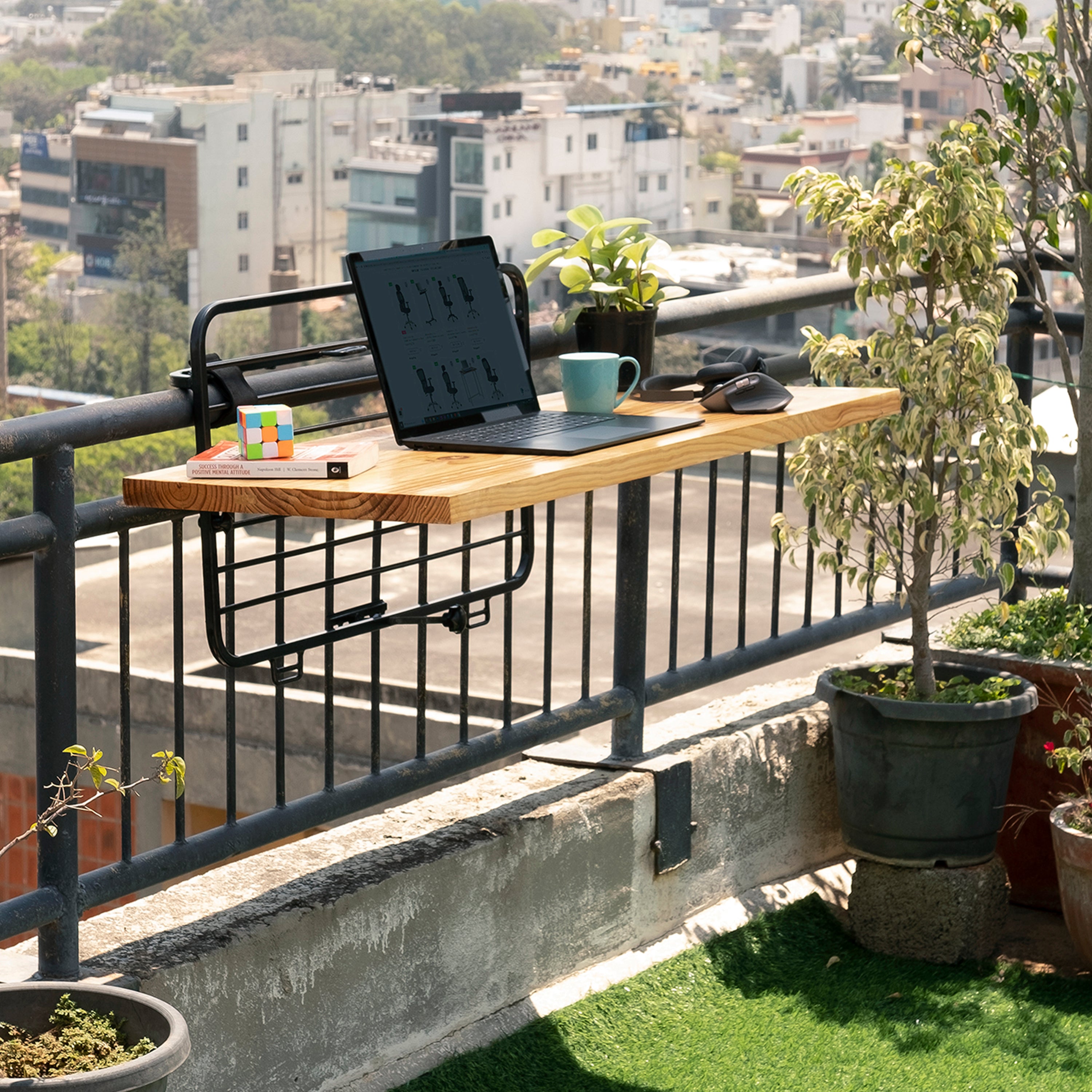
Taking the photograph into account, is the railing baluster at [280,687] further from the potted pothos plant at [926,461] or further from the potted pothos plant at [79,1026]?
the potted pothos plant at [926,461]

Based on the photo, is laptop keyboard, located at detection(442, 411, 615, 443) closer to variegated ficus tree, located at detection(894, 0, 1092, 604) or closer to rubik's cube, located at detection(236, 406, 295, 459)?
rubik's cube, located at detection(236, 406, 295, 459)

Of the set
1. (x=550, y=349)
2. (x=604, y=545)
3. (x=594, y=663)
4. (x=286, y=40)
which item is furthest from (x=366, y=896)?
(x=286, y=40)

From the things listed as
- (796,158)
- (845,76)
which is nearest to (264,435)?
(796,158)

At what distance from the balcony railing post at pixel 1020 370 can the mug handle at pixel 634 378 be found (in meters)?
1.55

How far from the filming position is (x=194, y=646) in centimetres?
1709

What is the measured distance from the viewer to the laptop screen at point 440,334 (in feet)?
8.29

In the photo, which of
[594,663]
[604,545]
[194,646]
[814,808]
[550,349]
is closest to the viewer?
[550,349]

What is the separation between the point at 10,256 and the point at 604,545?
2658 inches

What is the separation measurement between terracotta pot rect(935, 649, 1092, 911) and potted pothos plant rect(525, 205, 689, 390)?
1229 millimetres

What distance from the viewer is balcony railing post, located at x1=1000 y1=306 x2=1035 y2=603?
4.25 m

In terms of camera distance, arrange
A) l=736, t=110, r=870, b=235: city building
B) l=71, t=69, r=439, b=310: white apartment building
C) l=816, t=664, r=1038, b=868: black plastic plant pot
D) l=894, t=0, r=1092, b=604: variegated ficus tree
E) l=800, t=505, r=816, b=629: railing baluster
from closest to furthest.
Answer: l=816, t=664, r=1038, b=868: black plastic plant pot < l=800, t=505, r=816, b=629: railing baluster < l=894, t=0, r=1092, b=604: variegated ficus tree < l=71, t=69, r=439, b=310: white apartment building < l=736, t=110, r=870, b=235: city building

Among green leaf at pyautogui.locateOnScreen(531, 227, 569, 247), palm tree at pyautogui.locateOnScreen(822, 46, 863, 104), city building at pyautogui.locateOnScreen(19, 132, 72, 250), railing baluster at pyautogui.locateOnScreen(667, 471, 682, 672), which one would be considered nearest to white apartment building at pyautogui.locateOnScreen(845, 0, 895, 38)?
palm tree at pyautogui.locateOnScreen(822, 46, 863, 104)

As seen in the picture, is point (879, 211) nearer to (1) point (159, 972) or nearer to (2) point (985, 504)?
(2) point (985, 504)

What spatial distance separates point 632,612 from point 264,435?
1.26 m
